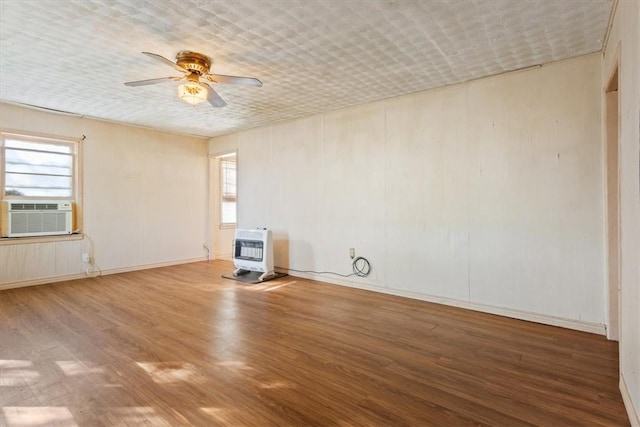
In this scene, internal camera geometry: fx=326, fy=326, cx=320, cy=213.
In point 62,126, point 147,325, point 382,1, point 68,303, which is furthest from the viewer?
point 62,126

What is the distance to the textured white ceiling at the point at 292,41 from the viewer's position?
2188 millimetres

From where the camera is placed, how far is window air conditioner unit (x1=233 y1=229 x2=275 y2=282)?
482 centimetres

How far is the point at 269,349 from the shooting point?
8.08 ft

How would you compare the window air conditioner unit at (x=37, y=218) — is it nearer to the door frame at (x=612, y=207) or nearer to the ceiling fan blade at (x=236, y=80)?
the ceiling fan blade at (x=236, y=80)

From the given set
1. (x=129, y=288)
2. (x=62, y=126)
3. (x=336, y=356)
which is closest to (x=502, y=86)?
(x=336, y=356)

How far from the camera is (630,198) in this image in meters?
1.67

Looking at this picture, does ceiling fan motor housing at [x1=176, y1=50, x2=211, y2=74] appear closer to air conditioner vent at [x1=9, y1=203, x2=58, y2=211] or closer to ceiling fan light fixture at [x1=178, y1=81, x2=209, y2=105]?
ceiling fan light fixture at [x1=178, y1=81, x2=209, y2=105]

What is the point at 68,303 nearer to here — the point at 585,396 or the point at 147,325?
the point at 147,325

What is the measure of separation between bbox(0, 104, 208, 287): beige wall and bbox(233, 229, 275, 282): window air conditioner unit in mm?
1644

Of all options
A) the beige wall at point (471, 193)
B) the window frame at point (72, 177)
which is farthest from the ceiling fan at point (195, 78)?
the window frame at point (72, 177)

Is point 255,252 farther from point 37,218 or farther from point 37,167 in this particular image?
point 37,167

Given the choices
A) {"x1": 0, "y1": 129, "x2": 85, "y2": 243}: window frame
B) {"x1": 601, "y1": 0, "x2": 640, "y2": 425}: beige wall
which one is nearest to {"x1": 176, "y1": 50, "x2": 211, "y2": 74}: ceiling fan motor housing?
{"x1": 601, "y1": 0, "x2": 640, "y2": 425}: beige wall

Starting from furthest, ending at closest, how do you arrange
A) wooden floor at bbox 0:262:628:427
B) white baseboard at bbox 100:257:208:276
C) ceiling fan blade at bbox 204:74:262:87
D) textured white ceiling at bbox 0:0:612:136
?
white baseboard at bbox 100:257:208:276
ceiling fan blade at bbox 204:74:262:87
textured white ceiling at bbox 0:0:612:136
wooden floor at bbox 0:262:628:427

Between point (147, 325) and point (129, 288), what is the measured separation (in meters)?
1.64
